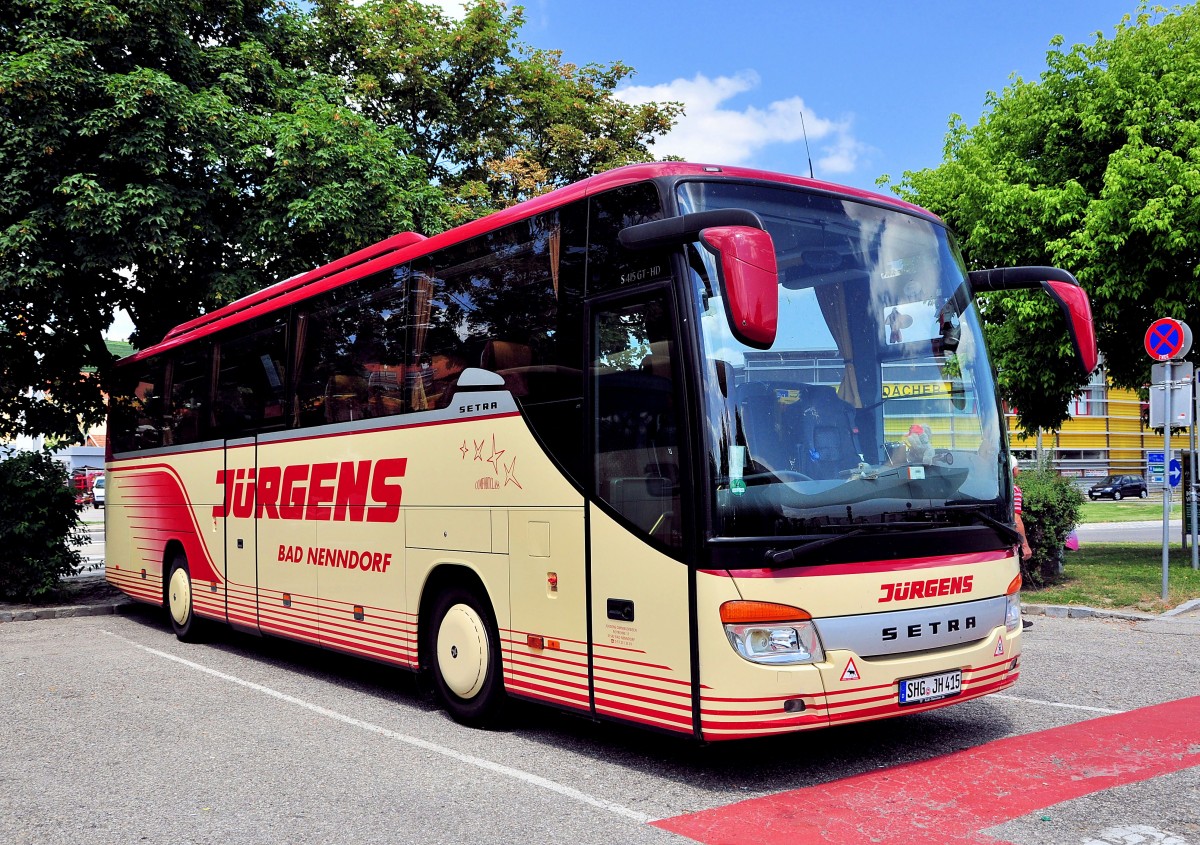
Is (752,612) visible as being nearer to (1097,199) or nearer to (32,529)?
(32,529)

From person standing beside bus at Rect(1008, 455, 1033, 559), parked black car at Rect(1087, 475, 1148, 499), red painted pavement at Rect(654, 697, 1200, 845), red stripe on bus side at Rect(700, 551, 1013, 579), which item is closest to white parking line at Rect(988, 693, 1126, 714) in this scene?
red painted pavement at Rect(654, 697, 1200, 845)

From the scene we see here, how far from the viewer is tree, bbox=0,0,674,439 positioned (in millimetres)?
13320

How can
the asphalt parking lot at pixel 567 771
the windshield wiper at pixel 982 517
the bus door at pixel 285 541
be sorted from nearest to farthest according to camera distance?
the asphalt parking lot at pixel 567 771
the windshield wiper at pixel 982 517
the bus door at pixel 285 541

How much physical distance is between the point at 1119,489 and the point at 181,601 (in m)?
64.0

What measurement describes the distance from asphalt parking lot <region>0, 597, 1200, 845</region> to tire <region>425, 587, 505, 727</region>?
0.19 metres

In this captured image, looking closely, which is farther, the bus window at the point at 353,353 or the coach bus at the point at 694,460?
the bus window at the point at 353,353

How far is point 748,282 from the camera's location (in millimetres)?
4816

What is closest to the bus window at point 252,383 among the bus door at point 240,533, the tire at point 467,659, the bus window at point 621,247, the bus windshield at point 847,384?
the bus door at point 240,533

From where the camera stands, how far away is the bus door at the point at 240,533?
408 inches

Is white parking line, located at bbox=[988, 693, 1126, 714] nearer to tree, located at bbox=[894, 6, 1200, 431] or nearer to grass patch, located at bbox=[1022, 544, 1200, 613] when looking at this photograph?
grass patch, located at bbox=[1022, 544, 1200, 613]

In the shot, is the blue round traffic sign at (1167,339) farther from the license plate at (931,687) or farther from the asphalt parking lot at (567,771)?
the license plate at (931,687)

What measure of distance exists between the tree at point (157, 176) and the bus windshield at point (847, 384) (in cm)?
1022

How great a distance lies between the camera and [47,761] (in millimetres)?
6477

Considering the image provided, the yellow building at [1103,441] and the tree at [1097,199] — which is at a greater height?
the tree at [1097,199]
